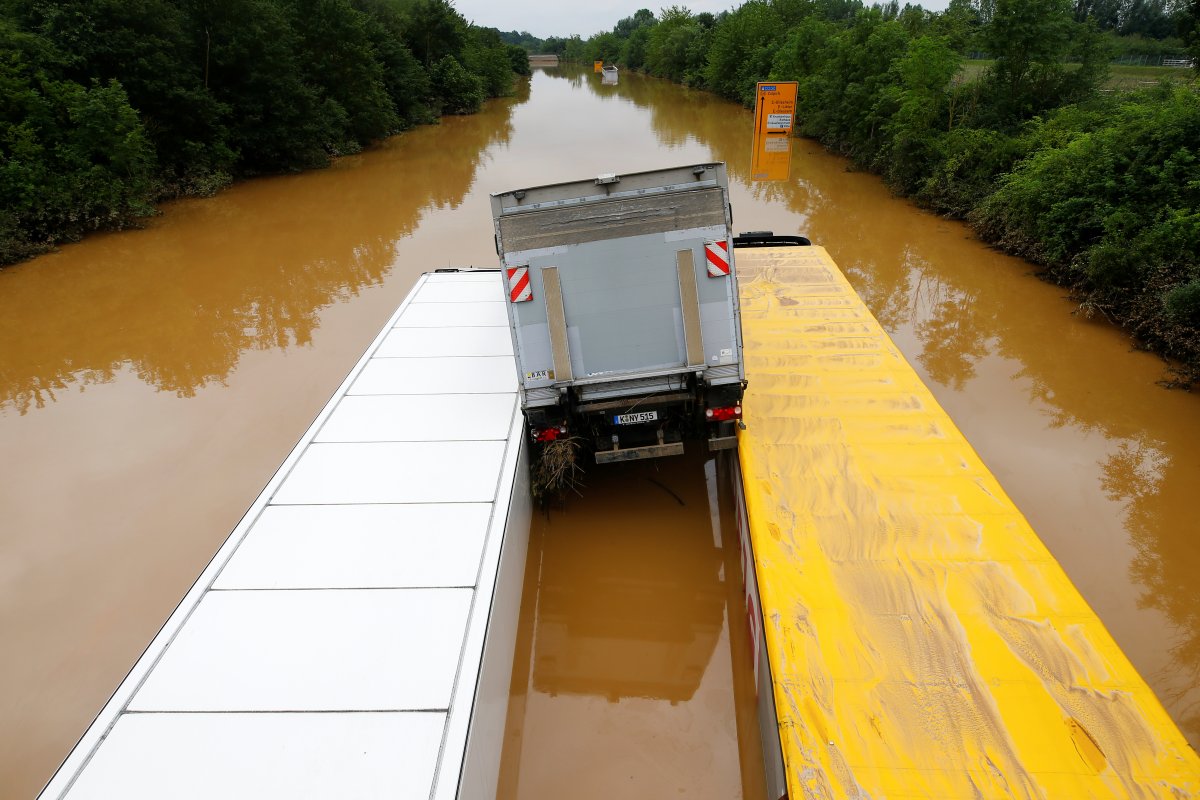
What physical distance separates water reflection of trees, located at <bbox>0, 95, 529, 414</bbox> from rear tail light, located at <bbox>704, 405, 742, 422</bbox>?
711cm

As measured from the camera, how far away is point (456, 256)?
13.9 m

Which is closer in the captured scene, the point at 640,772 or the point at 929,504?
the point at 640,772

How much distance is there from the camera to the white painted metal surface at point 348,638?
2879mm

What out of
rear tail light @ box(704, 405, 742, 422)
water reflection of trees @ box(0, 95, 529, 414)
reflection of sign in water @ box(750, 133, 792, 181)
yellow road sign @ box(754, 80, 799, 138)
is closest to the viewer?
rear tail light @ box(704, 405, 742, 422)

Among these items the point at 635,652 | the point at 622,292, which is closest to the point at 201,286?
the point at 622,292

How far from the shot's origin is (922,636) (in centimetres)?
350

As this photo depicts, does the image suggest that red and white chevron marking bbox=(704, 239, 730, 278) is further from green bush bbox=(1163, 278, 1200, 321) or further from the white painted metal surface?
green bush bbox=(1163, 278, 1200, 321)

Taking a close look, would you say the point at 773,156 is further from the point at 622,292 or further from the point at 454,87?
the point at 454,87

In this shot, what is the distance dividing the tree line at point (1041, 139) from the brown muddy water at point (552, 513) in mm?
603

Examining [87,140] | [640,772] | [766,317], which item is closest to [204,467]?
[640,772]

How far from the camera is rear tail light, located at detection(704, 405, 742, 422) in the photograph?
17.7 ft

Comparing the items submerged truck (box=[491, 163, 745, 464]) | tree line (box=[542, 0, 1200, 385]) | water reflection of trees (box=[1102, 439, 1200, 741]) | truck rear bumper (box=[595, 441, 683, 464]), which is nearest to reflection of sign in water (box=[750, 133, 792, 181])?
tree line (box=[542, 0, 1200, 385])

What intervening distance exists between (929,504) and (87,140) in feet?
60.7

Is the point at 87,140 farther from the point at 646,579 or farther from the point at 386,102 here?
the point at 646,579
